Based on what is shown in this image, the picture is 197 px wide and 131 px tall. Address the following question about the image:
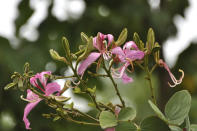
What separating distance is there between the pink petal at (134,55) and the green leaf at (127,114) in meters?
0.08

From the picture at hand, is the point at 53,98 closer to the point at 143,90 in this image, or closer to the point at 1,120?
the point at 1,120

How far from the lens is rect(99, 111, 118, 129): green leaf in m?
0.60

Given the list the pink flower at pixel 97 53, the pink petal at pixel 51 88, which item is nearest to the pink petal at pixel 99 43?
the pink flower at pixel 97 53

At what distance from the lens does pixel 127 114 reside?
0.62 meters

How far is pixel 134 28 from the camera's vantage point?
243cm

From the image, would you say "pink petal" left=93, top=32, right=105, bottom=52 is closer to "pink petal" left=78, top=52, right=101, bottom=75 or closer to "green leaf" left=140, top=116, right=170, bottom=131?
"pink petal" left=78, top=52, right=101, bottom=75

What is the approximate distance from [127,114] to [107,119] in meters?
0.03

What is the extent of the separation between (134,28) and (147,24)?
0.34 ft

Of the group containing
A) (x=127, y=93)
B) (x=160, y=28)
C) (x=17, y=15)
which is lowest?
(x=127, y=93)

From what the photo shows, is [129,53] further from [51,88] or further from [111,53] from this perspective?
[51,88]

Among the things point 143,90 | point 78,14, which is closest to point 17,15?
point 78,14

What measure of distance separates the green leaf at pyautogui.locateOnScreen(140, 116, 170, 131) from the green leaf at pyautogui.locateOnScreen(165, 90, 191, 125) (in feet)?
0.04

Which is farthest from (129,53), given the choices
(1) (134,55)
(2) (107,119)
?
(2) (107,119)

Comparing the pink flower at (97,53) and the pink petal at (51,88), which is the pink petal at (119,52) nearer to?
the pink flower at (97,53)
